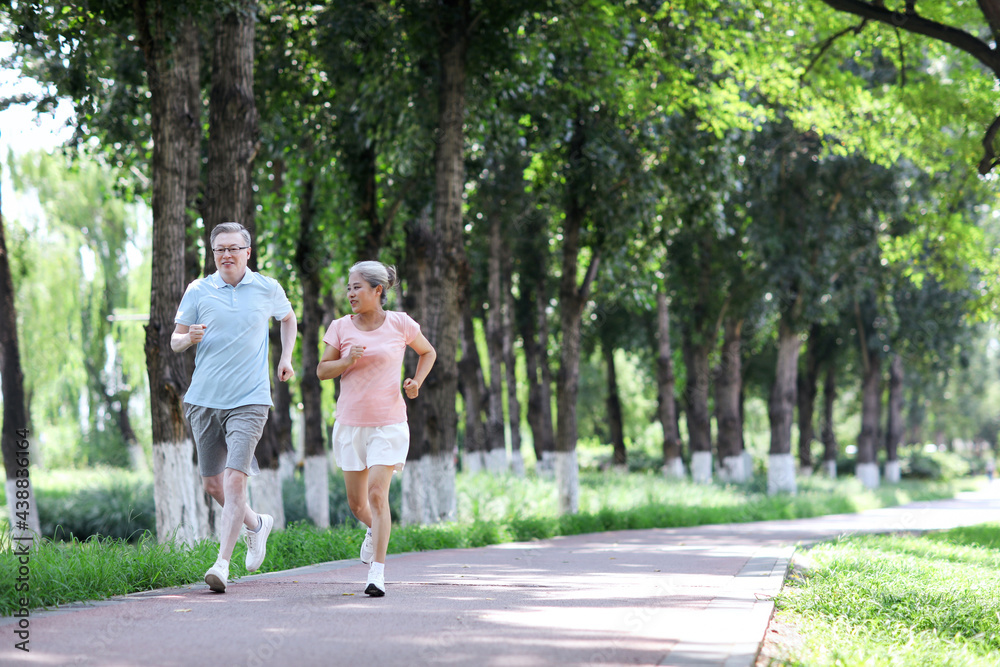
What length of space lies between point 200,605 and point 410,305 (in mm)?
12391

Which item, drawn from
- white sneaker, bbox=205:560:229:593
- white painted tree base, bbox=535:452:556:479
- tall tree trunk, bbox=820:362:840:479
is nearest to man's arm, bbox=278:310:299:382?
white sneaker, bbox=205:560:229:593

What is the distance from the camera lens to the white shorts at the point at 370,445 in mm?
5762

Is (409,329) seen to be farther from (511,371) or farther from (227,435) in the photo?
(511,371)

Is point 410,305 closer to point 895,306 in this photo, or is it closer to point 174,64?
point 174,64

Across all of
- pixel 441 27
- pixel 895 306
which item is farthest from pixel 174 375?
pixel 895 306

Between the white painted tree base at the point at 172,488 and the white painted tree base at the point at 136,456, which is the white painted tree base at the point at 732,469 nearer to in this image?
the white painted tree base at the point at 172,488

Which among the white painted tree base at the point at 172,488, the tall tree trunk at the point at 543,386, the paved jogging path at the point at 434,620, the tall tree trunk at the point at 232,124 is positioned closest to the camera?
the paved jogging path at the point at 434,620

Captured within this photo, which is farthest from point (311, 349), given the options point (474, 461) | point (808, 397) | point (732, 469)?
point (808, 397)

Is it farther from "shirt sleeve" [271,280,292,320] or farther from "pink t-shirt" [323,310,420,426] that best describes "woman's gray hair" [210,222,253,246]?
"pink t-shirt" [323,310,420,426]

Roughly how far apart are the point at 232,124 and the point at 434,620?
21.5 feet

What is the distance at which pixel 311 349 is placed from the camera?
1744 cm

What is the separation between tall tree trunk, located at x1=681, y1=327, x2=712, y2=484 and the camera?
25.5 meters

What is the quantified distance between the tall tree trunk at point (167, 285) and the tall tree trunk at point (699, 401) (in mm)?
16844

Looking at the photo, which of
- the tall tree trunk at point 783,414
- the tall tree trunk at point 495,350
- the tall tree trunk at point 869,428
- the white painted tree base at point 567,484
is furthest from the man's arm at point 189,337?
the tall tree trunk at point 869,428
